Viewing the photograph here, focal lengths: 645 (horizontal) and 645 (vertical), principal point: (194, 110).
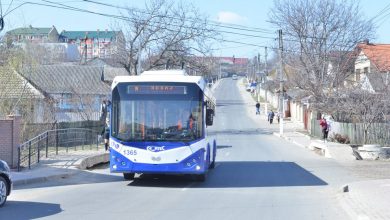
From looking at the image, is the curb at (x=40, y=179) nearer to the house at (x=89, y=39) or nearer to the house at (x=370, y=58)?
the house at (x=370, y=58)

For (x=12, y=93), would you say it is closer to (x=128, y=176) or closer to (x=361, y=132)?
(x=128, y=176)

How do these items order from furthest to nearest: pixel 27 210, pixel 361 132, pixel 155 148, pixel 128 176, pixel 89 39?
pixel 89 39
pixel 361 132
pixel 128 176
pixel 155 148
pixel 27 210

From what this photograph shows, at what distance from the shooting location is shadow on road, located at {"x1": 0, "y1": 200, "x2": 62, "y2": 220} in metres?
11.5

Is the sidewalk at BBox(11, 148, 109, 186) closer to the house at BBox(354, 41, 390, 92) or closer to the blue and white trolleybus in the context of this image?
the blue and white trolleybus

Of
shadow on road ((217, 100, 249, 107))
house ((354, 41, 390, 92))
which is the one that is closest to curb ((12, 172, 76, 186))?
house ((354, 41, 390, 92))

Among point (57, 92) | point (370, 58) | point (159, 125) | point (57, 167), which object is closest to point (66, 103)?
point (57, 92)

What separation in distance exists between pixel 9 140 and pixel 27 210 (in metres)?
8.49

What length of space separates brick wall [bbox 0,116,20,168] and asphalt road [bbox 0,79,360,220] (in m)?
2.24

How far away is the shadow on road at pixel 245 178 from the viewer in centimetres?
1833

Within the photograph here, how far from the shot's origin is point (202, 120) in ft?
56.7

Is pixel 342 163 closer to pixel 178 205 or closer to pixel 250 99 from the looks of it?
pixel 178 205

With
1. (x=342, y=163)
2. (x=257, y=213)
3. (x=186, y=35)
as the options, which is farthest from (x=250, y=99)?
(x=257, y=213)

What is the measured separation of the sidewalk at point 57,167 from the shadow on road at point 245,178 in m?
2.44

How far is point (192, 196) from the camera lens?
15273mm
